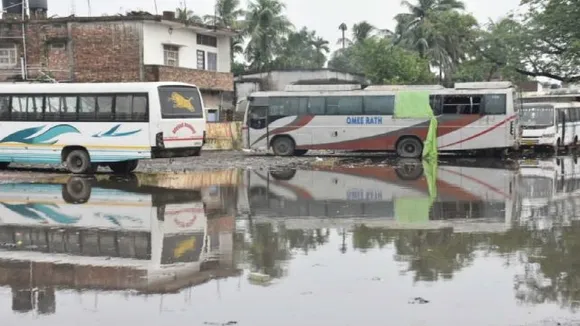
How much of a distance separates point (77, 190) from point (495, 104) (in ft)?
52.9

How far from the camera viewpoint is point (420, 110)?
26438 mm

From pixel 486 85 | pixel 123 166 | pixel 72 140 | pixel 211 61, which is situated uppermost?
pixel 211 61

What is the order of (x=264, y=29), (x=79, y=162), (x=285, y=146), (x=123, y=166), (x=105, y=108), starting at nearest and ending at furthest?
(x=105, y=108)
(x=79, y=162)
(x=123, y=166)
(x=285, y=146)
(x=264, y=29)

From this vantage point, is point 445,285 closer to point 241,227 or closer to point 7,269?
point 241,227

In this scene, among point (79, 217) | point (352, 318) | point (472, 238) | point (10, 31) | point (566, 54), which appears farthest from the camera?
point (10, 31)

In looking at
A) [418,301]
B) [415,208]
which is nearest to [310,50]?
[415,208]

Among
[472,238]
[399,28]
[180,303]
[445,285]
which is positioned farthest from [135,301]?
[399,28]

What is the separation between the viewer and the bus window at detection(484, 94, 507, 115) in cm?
2558

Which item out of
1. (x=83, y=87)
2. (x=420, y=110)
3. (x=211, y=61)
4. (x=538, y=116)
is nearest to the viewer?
(x=83, y=87)

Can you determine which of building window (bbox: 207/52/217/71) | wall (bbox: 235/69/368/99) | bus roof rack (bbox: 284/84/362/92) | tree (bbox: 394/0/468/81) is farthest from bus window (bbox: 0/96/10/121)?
tree (bbox: 394/0/468/81)

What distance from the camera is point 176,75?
111 ft

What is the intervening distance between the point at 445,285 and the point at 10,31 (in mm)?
31396

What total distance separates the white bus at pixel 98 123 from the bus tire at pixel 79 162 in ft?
0.09

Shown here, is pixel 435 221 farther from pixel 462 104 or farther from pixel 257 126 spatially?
pixel 257 126
